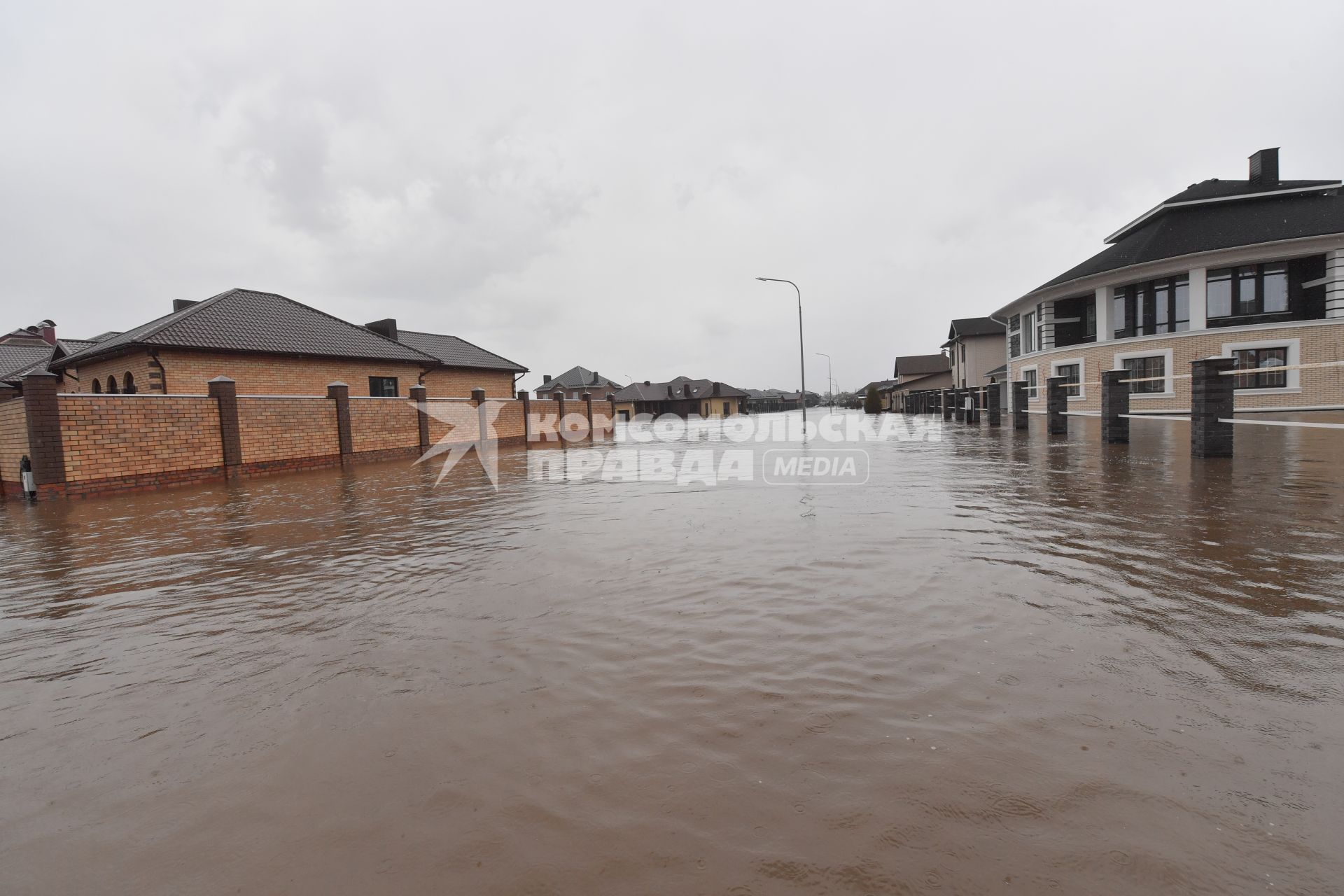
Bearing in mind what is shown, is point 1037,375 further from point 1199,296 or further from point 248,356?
point 248,356

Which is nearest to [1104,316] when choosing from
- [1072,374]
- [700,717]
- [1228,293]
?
[1072,374]

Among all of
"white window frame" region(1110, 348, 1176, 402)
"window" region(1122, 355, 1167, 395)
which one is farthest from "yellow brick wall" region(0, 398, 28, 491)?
"window" region(1122, 355, 1167, 395)

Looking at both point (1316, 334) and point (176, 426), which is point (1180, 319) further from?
point (176, 426)

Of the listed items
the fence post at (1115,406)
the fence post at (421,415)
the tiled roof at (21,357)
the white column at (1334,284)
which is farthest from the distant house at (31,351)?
the white column at (1334,284)

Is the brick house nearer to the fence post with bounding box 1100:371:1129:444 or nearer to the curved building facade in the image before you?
the fence post with bounding box 1100:371:1129:444

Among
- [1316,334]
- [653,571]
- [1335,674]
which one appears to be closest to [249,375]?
[653,571]

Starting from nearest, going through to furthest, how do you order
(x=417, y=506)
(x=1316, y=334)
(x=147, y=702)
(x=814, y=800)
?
(x=814, y=800) < (x=147, y=702) < (x=417, y=506) < (x=1316, y=334)

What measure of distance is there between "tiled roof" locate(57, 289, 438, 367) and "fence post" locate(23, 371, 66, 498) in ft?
23.8

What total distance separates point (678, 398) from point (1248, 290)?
66760mm

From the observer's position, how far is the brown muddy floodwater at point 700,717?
203 cm

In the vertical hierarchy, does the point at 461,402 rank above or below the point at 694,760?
above

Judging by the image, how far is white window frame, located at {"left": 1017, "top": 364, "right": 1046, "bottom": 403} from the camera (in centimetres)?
3156

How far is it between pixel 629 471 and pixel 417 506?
5.58 m

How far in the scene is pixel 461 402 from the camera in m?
25.0
